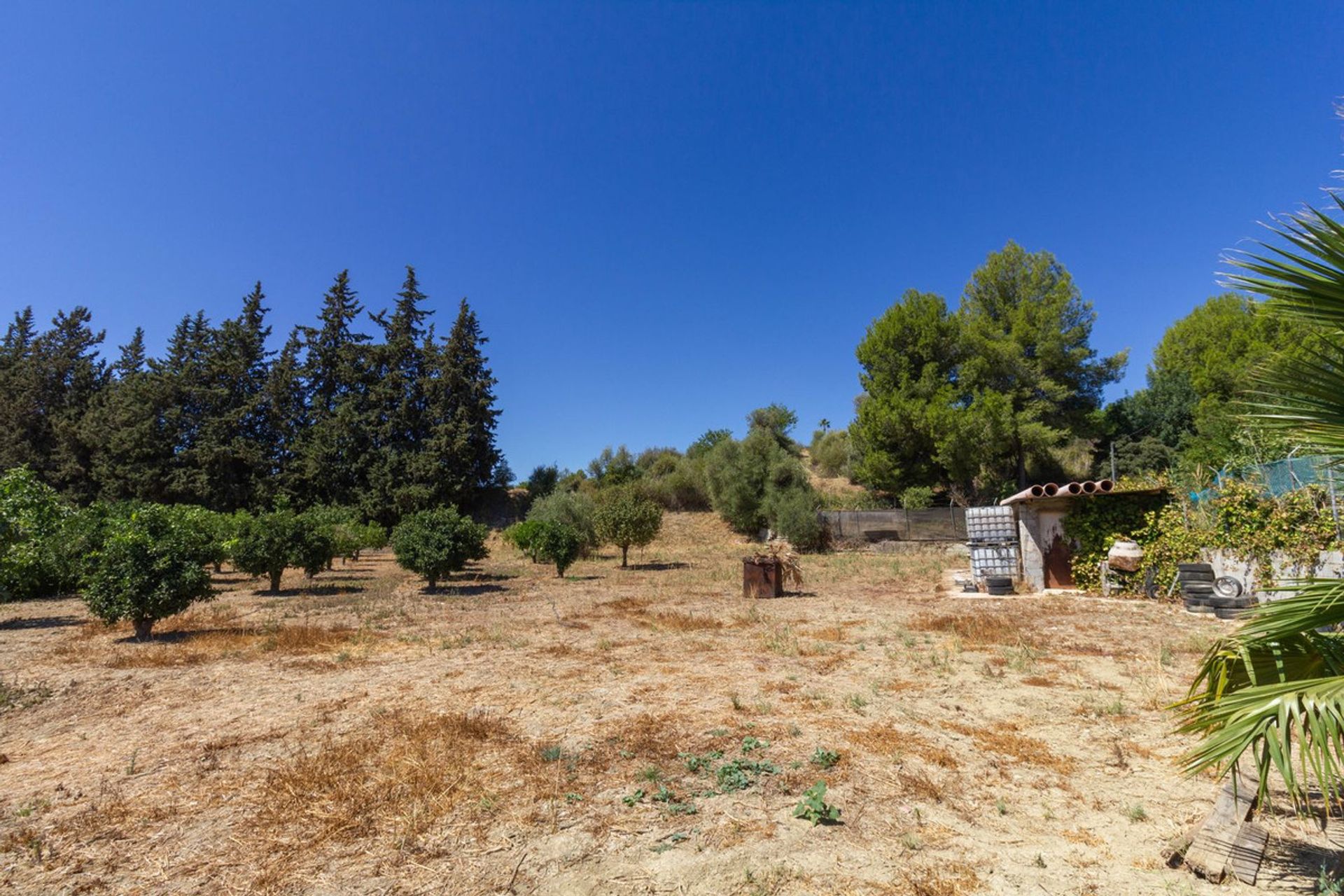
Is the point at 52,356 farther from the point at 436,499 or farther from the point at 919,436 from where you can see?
the point at 919,436

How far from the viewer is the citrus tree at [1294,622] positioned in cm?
194

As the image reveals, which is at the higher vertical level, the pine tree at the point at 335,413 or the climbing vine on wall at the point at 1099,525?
the pine tree at the point at 335,413

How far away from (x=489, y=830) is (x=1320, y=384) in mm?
4387

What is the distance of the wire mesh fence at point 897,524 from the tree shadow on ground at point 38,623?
81.9ft

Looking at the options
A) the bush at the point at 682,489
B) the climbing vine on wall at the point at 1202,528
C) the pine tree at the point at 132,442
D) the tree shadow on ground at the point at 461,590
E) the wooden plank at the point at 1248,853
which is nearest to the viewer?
the wooden plank at the point at 1248,853

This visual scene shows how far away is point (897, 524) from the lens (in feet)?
88.2

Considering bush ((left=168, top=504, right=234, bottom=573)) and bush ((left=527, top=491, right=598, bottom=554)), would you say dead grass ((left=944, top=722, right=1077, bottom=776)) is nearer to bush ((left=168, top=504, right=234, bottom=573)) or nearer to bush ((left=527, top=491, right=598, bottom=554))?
bush ((left=168, top=504, right=234, bottom=573))

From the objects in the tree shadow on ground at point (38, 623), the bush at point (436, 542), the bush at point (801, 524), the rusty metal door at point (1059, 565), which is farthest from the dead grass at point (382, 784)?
the bush at point (801, 524)

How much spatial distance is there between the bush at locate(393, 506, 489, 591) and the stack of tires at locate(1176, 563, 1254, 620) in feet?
50.6

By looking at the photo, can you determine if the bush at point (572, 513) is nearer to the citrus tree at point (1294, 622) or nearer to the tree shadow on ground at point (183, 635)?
the tree shadow on ground at point (183, 635)

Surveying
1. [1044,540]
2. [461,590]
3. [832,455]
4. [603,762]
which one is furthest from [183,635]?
[832,455]

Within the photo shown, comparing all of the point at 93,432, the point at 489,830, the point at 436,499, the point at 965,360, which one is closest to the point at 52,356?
the point at 93,432

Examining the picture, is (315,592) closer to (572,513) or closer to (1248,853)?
(572,513)

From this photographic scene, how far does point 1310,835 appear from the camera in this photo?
10.2 feet
